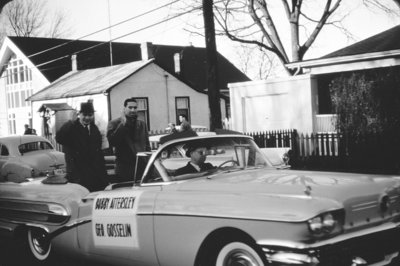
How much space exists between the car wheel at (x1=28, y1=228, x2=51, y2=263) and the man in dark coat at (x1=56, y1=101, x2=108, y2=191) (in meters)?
0.73

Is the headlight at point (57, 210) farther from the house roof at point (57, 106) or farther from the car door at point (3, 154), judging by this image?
the house roof at point (57, 106)

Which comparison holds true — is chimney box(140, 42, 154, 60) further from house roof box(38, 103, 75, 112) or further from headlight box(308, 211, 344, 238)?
headlight box(308, 211, 344, 238)

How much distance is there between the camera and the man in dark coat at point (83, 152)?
6461mm

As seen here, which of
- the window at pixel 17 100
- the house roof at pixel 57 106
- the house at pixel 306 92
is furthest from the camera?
the window at pixel 17 100

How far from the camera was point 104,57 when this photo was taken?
40.4m

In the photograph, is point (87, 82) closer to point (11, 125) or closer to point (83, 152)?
point (11, 125)

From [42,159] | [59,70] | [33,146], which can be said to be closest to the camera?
[42,159]

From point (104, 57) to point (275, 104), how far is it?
75.4ft


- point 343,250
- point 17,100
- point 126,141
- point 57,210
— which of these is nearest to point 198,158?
point 126,141

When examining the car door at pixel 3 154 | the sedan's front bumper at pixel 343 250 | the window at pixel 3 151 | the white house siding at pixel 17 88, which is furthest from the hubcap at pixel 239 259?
the white house siding at pixel 17 88

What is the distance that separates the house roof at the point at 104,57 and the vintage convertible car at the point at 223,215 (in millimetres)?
27505

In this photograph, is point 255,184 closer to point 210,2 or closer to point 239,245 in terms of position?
point 239,245

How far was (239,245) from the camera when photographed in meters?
4.23

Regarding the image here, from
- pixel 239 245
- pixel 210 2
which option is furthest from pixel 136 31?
pixel 239 245
